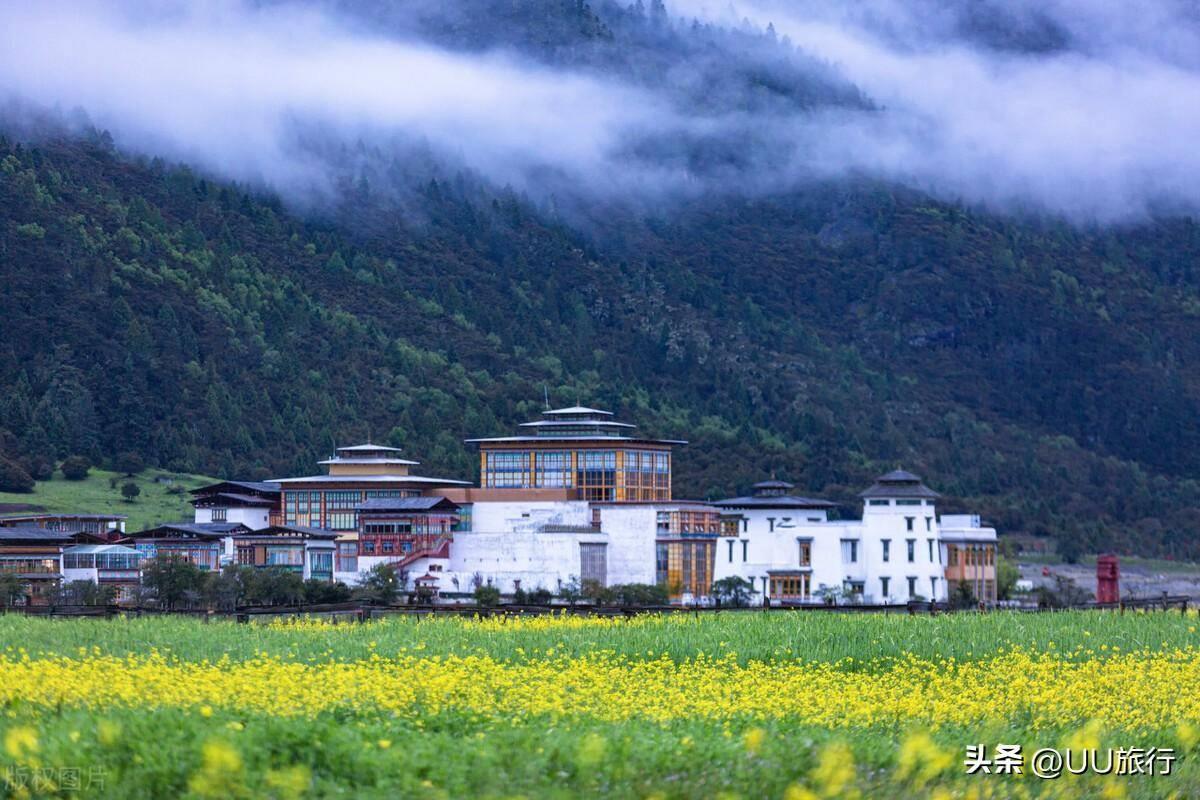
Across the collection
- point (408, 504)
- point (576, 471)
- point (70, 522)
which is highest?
point (576, 471)

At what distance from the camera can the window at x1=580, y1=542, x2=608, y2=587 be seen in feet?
383

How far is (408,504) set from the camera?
117000 millimetres

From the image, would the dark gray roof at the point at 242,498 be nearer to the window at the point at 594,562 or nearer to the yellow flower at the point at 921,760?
the window at the point at 594,562

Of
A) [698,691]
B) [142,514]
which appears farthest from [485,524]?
[698,691]

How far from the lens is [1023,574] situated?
162000 mm

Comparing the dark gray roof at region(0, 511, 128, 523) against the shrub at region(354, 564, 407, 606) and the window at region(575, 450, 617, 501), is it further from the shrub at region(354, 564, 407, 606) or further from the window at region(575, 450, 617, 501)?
the window at region(575, 450, 617, 501)

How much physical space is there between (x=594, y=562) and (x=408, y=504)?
11.4m

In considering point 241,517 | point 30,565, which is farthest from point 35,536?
point 241,517

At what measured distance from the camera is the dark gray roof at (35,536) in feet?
358

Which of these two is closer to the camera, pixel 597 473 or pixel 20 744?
pixel 20 744

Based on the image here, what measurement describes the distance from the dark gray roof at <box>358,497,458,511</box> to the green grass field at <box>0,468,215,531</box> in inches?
956

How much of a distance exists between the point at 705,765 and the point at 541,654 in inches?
862

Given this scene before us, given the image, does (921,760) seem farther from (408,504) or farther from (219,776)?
(408,504)

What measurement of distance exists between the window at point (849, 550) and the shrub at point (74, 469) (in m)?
A: 68.7
